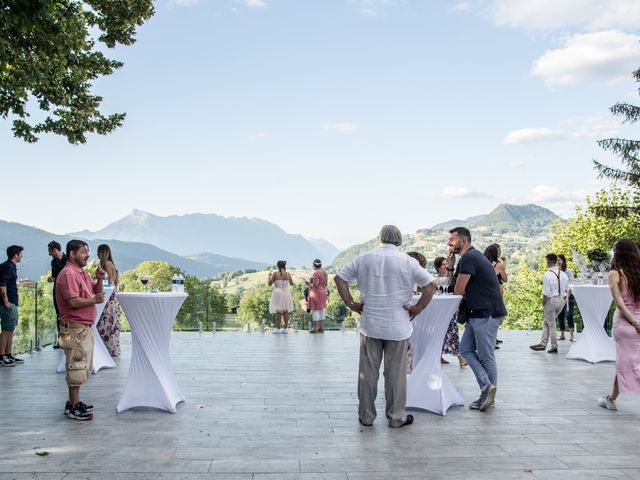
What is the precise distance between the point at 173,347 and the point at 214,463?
740 cm

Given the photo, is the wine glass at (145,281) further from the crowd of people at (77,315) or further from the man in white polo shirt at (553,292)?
the man in white polo shirt at (553,292)

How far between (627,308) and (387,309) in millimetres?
2555

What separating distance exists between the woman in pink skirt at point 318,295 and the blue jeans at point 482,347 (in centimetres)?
772

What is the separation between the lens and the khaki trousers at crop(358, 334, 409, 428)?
17.4ft

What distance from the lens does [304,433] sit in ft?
17.0

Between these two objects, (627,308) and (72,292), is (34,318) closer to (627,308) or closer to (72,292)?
(72,292)

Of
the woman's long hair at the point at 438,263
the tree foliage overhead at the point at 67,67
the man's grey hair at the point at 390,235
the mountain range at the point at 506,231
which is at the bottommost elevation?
the woman's long hair at the point at 438,263

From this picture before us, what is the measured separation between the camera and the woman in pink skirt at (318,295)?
45.7 ft

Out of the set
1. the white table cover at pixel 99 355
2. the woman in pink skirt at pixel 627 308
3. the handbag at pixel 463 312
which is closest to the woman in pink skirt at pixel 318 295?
the white table cover at pixel 99 355

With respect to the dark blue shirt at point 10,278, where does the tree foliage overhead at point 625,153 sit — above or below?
above

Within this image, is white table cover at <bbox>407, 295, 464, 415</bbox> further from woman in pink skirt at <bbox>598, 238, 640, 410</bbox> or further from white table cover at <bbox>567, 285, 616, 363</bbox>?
white table cover at <bbox>567, 285, 616, 363</bbox>

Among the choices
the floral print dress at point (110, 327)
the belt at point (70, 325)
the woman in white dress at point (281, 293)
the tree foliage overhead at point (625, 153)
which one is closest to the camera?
the belt at point (70, 325)

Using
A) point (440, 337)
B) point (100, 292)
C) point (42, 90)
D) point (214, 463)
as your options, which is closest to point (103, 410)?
point (100, 292)

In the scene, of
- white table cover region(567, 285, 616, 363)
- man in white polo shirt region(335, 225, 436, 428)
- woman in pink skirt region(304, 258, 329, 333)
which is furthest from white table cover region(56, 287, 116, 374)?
white table cover region(567, 285, 616, 363)
